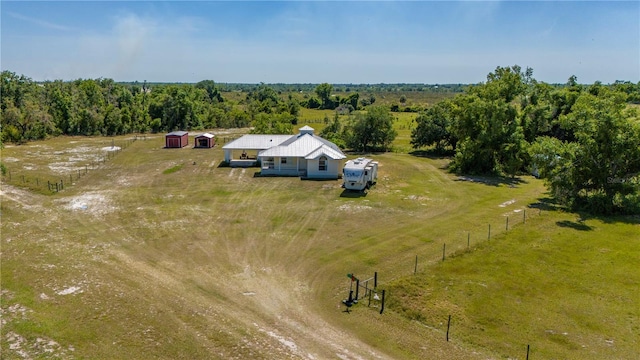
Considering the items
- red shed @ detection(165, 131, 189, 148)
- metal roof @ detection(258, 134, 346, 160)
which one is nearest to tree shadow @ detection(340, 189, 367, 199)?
metal roof @ detection(258, 134, 346, 160)

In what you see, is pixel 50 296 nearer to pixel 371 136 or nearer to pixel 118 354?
pixel 118 354

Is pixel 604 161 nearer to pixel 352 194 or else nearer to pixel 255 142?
pixel 352 194

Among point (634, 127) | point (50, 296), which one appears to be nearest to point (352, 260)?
point (50, 296)

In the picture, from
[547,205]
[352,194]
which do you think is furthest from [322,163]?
[547,205]

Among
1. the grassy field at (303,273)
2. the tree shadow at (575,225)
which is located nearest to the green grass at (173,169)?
the grassy field at (303,273)

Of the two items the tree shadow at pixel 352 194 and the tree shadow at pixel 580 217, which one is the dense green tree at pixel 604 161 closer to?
the tree shadow at pixel 580 217

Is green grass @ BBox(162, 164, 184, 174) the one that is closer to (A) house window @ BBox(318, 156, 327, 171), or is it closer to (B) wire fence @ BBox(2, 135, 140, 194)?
(B) wire fence @ BBox(2, 135, 140, 194)
